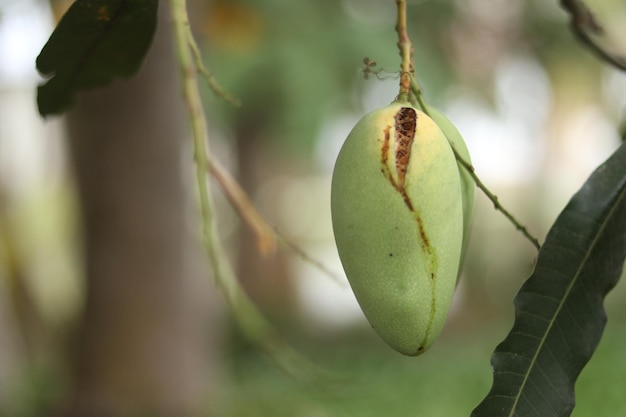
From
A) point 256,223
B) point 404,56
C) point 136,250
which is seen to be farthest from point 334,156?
point 404,56

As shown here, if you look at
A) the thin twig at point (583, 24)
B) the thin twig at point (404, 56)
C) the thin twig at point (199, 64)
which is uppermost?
the thin twig at point (583, 24)

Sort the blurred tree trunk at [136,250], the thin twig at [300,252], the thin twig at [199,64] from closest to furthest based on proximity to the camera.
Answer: the thin twig at [199,64], the thin twig at [300,252], the blurred tree trunk at [136,250]

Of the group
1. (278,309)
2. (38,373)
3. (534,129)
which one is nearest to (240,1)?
(38,373)

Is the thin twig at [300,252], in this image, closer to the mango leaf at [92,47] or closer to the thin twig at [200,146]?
the thin twig at [200,146]

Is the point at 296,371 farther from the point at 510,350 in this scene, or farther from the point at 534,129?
the point at 534,129

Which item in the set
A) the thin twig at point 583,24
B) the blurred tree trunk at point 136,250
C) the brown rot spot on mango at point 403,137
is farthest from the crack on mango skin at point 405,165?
the blurred tree trunk at point 136,250

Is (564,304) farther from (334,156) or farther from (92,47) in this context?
(334,156)
